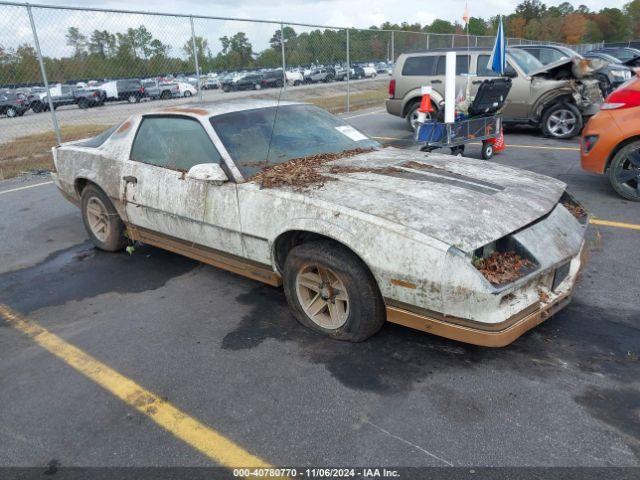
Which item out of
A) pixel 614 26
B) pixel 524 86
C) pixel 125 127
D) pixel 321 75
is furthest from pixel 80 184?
pixel 614 26

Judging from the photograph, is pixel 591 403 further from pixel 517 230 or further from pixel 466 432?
pixel 517 230

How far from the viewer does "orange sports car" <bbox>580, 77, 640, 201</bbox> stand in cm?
545

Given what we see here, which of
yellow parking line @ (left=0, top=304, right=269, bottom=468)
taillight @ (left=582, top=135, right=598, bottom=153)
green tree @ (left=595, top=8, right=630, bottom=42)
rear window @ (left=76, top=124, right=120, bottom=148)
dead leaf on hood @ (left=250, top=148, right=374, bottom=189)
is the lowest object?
yellow parking line @ (left=0, top=304, right=269, bottom=468)

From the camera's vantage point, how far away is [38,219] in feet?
20.6

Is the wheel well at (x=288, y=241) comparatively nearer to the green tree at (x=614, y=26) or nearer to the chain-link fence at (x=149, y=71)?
the chain-link fence at (x=149, y=71)

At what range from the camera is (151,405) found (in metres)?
2.66

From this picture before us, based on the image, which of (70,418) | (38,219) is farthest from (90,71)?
(70,418)

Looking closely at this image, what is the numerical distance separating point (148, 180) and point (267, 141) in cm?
109

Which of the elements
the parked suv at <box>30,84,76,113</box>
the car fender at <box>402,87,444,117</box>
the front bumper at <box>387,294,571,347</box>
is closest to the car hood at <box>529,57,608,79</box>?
the car fender at <box>402,87,444,117</box>

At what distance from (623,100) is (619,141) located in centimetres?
52

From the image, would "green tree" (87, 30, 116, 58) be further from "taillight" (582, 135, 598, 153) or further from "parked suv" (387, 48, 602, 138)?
"taillight" (582, 135, 598, 153)

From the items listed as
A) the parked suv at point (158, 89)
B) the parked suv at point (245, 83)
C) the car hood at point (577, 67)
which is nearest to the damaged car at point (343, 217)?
the car hood at point (577, 67)

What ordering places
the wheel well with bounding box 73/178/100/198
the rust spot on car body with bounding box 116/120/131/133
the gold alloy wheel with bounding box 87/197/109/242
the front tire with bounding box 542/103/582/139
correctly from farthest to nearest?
the front tire with bounding box 542/103/582/139, the wheel well with bounding box 73/178/100/198, the gold alloy wheel with bounding box 87/197/109/242, the rust spot on car body with bounding box 116/120/131/133

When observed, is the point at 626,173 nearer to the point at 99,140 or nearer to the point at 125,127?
the point at 125,127
